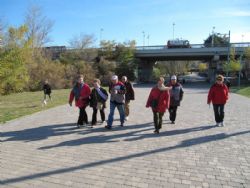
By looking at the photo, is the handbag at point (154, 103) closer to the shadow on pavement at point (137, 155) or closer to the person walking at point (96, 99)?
the shadow on pavement at point (137, 155)

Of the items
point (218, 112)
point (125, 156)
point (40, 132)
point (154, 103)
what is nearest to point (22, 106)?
point (40, 132)

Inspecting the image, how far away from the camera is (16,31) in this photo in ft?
47.6

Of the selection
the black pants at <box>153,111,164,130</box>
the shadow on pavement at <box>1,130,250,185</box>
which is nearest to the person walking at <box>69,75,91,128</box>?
the black pants at <box>153,111,164,130</box>

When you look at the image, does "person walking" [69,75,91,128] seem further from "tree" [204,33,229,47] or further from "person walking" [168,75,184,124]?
"tree" [204,33,229,47]

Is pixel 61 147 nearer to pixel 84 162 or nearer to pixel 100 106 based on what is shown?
pixel 84 162

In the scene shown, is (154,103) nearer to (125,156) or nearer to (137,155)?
(137,155)

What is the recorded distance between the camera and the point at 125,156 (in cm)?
647

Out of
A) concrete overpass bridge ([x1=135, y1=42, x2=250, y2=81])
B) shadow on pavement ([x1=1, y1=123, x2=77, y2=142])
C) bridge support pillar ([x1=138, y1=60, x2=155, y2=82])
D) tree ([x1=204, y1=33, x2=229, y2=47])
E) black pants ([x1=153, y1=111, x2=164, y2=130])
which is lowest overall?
shadow on pavement ([x1=1, y1=123, x2=77, y2=142])

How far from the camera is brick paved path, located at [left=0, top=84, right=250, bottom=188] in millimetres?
5141

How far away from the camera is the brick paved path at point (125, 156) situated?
514 cm

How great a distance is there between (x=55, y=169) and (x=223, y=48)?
50.6 metres

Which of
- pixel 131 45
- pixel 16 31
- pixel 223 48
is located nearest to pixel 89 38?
pixel 131 45

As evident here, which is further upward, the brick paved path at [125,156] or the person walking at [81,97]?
the person walking at [81,97]

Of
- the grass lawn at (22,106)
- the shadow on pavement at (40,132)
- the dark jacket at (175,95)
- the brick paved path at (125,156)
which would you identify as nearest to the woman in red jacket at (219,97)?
the brick paved path at (125,156)
